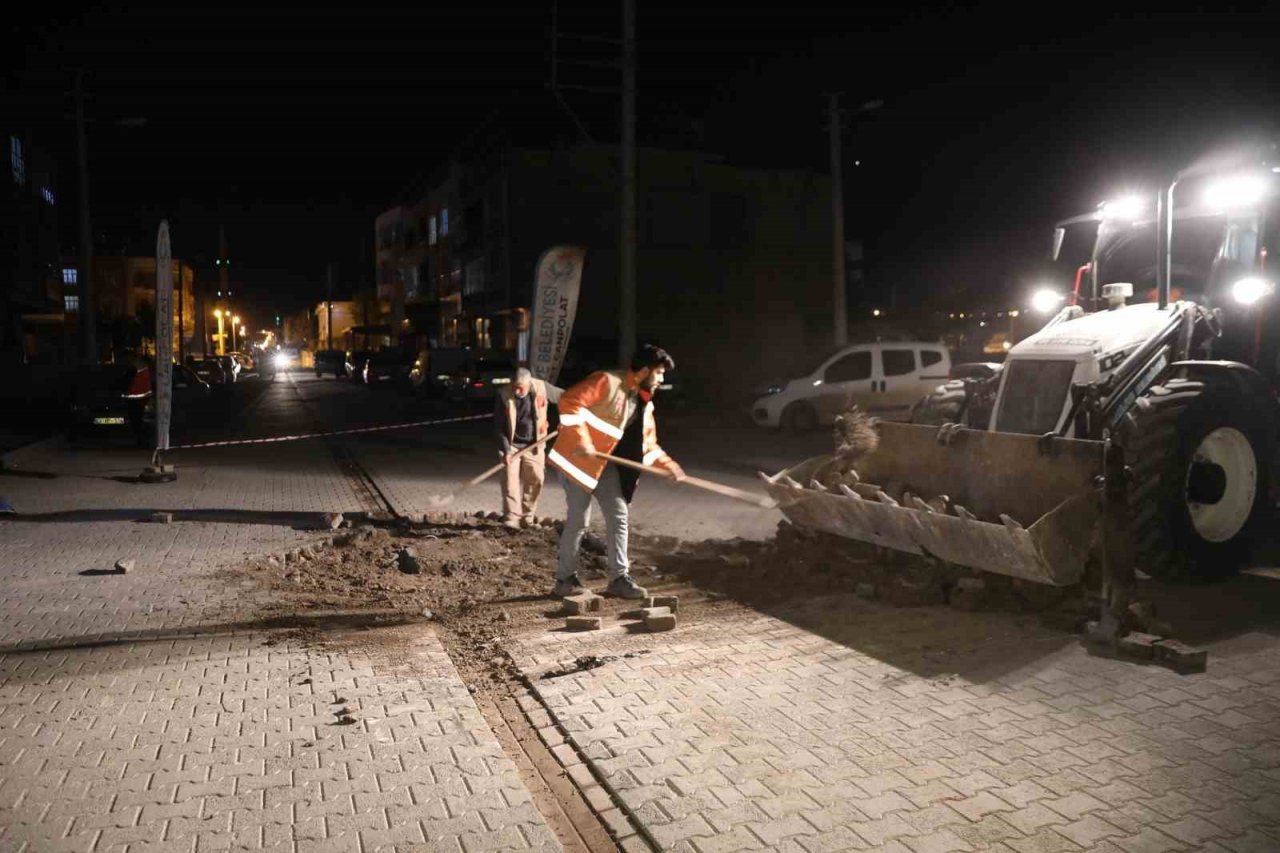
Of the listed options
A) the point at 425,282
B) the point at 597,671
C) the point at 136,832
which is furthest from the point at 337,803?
the point at 425,282

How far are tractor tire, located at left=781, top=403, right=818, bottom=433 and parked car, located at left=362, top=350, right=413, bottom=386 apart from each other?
26841 mm

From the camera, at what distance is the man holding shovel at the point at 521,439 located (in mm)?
10719

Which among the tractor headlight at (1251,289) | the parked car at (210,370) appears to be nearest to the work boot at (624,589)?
the tractor headlight at (1251,289)

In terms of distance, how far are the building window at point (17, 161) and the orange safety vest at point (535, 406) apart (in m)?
33.3

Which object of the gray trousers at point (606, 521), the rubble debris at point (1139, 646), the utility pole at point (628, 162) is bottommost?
the rubble debris at point (1139, 646)

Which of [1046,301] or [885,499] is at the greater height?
[1046,301]

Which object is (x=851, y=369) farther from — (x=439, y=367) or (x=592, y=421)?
(x=439, y=367)

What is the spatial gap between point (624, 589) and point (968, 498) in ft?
9.27

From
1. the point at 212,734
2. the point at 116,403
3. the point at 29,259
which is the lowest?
the point at 212,734

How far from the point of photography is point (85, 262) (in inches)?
1077

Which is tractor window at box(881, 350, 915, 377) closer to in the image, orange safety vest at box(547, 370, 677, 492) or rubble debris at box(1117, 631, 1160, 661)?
orange safety vest at box(547, 370, 677, 492)

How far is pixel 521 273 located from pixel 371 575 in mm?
29747

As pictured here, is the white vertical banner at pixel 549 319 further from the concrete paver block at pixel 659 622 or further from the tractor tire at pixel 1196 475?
the tractor tire at pixel 1196 475

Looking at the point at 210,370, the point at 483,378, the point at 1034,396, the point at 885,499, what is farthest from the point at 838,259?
the point at 210,370
